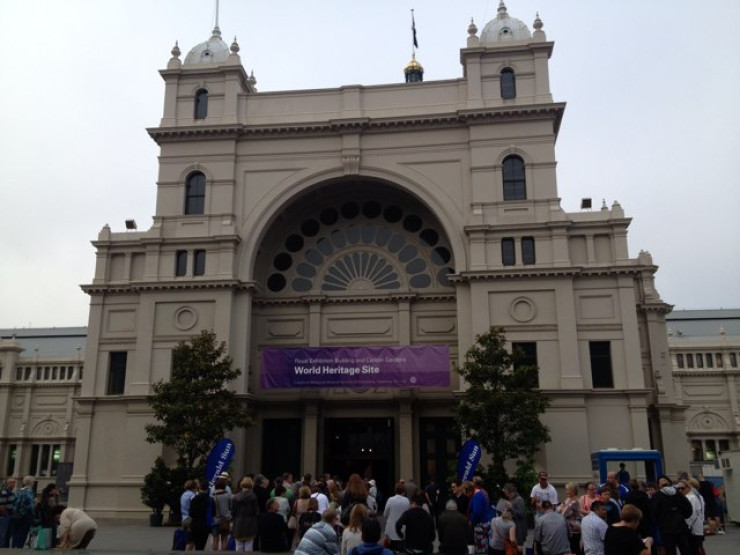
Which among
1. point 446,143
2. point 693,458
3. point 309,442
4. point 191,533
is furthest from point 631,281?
point 693,458

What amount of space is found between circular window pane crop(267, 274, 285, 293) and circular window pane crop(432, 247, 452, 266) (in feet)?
27.4

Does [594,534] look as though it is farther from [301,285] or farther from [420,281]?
[301,285]

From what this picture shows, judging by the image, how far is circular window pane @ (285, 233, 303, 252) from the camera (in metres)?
40.0

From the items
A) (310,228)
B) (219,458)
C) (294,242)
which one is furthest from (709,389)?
(219,458)

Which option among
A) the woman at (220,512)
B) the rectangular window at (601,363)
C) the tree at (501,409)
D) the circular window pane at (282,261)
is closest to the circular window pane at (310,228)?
the circular window pane at (282,261)

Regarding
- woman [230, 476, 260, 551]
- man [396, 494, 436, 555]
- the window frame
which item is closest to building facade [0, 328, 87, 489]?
the window frame

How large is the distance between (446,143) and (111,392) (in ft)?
69.3

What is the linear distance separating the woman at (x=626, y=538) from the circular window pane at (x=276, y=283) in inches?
1214

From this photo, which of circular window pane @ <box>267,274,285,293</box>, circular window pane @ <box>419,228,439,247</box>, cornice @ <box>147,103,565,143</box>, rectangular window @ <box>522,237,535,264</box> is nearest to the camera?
rectangular window @ <box>522,237,535,264</box>

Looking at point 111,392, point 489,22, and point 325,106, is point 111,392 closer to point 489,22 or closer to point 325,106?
point 325,106

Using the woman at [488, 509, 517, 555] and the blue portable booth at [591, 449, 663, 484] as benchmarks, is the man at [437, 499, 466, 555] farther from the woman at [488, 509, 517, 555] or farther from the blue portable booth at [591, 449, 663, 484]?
the blue portable booth at [591, 449, 663, 484]

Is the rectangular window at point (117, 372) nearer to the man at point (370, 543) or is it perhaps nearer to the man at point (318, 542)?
the man at point (318, 542)

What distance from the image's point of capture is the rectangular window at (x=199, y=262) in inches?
1451

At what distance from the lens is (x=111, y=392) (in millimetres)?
36250
